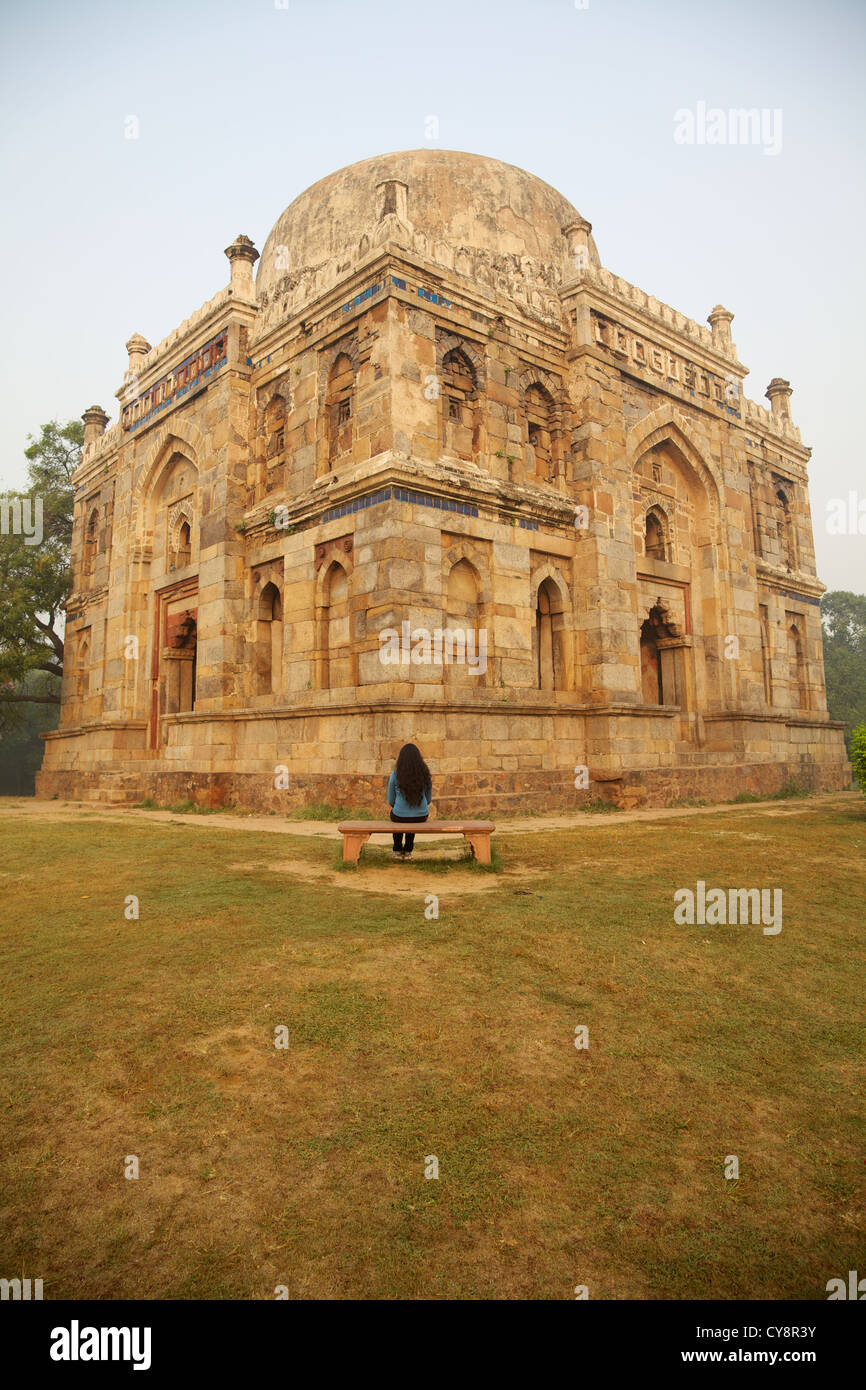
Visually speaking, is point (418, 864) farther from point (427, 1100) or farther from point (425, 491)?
point (425, 491)

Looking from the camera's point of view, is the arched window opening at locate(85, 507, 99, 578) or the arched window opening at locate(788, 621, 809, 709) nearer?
the arched window opening at locate(788, 621, 809, 709)

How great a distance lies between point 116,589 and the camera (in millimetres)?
19922

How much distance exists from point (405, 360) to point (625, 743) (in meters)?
7.75

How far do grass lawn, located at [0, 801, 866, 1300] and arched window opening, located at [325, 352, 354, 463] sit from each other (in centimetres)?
1029

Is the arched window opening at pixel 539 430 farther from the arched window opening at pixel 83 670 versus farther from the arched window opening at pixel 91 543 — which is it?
the arched window opening at pixel 83 670

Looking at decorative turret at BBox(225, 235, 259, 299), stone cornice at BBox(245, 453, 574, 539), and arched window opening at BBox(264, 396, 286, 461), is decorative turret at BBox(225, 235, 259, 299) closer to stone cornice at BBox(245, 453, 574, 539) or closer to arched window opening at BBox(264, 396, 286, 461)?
arched window opening at BBox(264, 396, 286, 461)

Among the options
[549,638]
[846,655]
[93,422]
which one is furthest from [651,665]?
[846,655]

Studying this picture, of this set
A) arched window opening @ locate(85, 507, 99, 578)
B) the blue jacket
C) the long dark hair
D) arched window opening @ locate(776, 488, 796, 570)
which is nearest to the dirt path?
the blue jacket

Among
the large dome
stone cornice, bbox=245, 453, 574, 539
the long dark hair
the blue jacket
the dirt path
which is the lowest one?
the dirt path

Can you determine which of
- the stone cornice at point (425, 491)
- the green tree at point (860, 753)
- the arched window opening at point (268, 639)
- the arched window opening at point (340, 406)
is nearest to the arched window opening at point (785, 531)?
the stone cornice at point (425, 491)

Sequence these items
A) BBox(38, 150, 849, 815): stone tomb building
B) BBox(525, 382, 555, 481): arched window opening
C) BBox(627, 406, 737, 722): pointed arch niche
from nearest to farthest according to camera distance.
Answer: BBox(38, 150, 849, 815): stone tomb building
BBox(525, 382, 555, 481): arched window opening
BBox(627, 406, 737, 722): pointed arch niche

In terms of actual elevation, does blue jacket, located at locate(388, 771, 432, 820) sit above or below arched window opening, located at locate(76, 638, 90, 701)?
below

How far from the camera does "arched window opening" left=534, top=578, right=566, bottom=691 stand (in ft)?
48.4
